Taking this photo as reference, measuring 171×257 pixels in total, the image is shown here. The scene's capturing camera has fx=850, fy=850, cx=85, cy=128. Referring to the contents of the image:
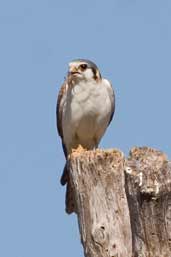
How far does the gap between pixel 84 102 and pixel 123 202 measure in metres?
4.02

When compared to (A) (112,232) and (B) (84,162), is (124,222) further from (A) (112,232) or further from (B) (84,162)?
(B) (84,162)

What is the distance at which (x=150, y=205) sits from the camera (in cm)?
585

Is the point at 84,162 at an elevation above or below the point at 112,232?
above

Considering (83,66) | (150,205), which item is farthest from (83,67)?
(150,205)

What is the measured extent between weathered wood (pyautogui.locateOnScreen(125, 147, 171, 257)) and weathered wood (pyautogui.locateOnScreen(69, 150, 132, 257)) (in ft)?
3.46

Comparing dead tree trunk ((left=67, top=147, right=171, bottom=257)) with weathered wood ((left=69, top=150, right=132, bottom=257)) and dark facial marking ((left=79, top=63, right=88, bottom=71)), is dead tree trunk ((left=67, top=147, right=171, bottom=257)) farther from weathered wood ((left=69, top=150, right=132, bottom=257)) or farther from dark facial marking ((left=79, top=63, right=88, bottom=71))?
dark facial marking ((left=79, top=63, right=88, bottom=71))

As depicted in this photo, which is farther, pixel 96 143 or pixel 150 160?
pixel 96 143

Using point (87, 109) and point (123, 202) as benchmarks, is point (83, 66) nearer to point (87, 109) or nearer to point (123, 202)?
point (87, 109)

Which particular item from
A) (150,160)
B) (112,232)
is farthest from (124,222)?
(150,160)

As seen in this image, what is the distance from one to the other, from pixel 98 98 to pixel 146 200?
5.32 m

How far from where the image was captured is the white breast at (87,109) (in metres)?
11.0

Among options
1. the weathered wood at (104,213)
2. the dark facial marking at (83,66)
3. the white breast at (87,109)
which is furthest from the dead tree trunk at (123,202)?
the dark facial marking at (83,66)

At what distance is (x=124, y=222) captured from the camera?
23.4 feet

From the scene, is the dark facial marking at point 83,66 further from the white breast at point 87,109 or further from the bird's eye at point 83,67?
the white breast at point 87,109
